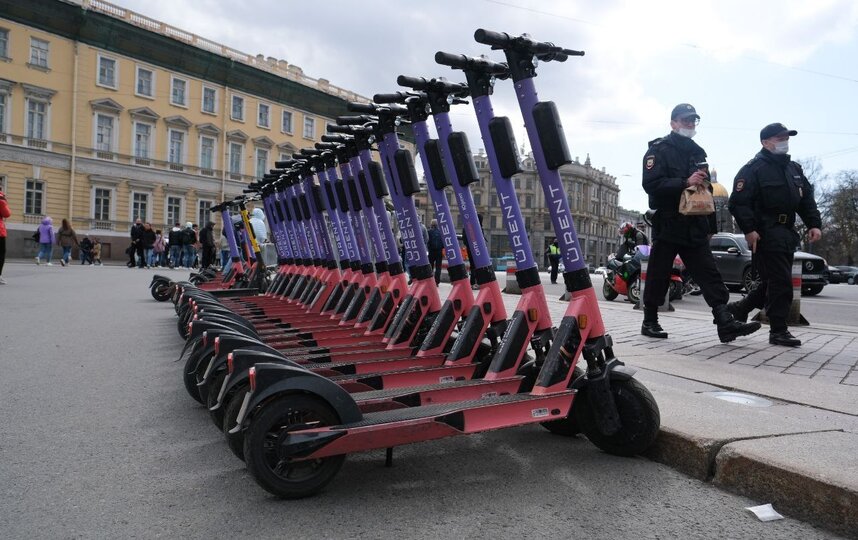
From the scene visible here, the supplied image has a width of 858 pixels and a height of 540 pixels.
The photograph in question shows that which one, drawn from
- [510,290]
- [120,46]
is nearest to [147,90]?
[120,46]

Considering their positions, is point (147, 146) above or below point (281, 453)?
above

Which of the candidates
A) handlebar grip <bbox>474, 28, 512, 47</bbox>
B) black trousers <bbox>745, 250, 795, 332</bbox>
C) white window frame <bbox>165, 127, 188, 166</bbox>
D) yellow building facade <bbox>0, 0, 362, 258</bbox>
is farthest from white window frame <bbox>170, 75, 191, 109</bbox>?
handlebar grip <bbox>474, 28, 512, 47</bbox>

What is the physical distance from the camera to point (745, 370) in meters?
4.64

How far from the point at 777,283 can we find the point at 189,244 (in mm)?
24966

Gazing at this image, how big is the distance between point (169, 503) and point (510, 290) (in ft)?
34.6

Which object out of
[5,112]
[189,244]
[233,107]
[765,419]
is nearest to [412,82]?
[765,419]

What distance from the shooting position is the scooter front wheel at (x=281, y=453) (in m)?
2.34

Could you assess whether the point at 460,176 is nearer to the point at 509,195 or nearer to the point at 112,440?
the point at 509,195

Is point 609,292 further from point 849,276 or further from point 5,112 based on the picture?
point 849,276

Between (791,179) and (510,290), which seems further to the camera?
(510,290)

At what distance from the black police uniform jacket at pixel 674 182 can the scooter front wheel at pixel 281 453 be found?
4.24 metres

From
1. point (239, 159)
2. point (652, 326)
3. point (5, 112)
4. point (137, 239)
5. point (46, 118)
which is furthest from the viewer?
point (239, 159)

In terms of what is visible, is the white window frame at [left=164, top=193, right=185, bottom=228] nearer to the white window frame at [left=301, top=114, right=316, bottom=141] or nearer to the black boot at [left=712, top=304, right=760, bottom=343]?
the white window frame at [left=301, top=114, right=316, bottom=141]

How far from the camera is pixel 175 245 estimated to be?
89.4 feet
